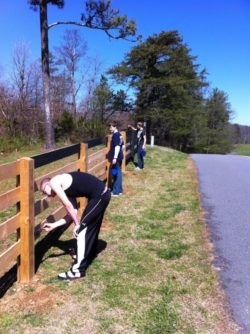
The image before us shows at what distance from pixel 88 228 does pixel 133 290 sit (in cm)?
85

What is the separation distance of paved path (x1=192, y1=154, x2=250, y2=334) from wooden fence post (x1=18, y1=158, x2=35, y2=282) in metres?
2.18

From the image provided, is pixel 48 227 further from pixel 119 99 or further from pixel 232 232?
pixel 119 99

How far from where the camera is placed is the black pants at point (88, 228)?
4.26 meters

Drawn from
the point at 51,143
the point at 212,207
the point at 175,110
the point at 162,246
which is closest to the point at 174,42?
the point at 175,110

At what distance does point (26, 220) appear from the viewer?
4.09m

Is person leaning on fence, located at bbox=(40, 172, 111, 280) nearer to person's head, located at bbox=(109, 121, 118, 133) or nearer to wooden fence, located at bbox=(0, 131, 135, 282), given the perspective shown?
wooden fence, located at bbox=(0, 131, 135, 282)

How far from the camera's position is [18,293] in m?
3.97

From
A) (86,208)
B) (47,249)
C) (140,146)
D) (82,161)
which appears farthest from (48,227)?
(140,146)

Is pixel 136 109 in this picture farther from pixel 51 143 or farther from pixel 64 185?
pixel 64 185

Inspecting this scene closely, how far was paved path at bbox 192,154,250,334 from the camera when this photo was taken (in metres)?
3.88

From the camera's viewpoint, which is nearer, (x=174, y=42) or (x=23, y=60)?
(x=23, y=60)

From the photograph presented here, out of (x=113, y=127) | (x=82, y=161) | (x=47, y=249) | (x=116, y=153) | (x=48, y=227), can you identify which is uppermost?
(x=113, y=127)

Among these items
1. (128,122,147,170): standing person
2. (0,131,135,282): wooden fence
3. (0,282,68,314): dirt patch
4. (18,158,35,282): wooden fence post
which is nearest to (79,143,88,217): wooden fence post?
(0,131,135,282): wooden fence

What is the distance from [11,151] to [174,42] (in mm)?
22326
